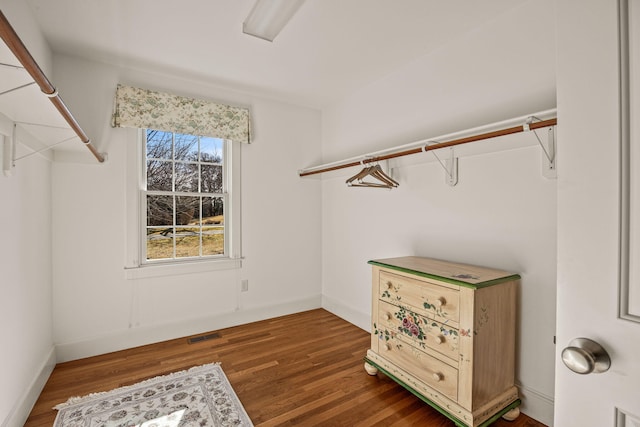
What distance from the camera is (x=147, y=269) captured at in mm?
2959

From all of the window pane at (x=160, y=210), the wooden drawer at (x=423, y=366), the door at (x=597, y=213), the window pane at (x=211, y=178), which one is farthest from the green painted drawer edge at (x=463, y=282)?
the window pane at (x=160, y=210)

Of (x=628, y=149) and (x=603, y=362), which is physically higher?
(x=628, y=149)

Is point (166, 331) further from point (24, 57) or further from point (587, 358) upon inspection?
point (587, 358)

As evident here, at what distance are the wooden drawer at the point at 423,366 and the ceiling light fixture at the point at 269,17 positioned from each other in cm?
237

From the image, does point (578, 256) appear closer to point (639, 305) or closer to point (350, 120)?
point (639, 305)

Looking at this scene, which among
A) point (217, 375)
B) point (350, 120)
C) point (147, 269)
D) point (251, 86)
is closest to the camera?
point (217, 375)

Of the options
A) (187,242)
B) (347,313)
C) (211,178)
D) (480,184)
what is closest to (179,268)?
(187,242)

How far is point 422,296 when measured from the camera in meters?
2.03

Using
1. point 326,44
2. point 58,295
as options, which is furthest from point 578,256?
point 58,295

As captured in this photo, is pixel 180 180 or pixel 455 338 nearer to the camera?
pixel 455 338

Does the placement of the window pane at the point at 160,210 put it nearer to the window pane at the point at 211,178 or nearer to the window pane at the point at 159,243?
the window pane at the point at 159,243

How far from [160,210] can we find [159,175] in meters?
0.35

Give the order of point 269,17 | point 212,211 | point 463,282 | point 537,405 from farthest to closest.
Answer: point 212,211 < point 269,17 < point 537,405 < point 463,282

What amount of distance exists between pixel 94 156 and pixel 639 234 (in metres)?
3.33
